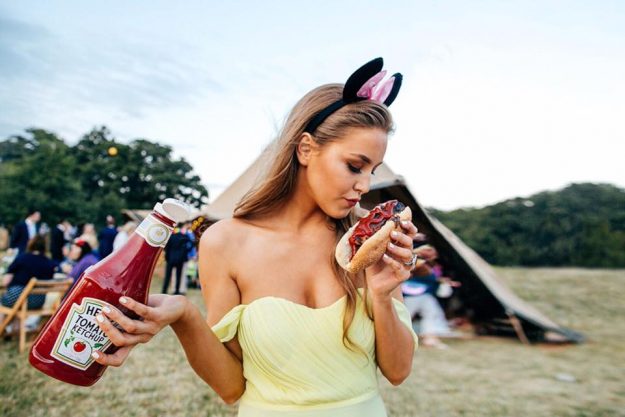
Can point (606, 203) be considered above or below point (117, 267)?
below

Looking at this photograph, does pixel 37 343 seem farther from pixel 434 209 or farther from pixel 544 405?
pixel 434 209

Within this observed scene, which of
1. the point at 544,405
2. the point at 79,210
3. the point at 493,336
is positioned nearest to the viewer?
the point at 544,405

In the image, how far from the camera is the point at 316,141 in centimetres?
170

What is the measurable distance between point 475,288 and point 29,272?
26.2 ft

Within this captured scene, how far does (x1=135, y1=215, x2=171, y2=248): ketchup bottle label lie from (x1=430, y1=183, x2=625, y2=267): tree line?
34975 millimetres

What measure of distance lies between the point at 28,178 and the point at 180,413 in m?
36.3

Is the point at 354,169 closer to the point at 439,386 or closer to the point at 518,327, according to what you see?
the point at 439,386

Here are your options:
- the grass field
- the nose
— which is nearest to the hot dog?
the nose

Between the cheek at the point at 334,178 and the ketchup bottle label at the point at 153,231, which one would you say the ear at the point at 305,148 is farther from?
the ketchup bottle label at the point at 153,231

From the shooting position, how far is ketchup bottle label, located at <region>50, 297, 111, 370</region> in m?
1.22

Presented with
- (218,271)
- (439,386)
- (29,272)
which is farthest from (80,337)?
(29,272)

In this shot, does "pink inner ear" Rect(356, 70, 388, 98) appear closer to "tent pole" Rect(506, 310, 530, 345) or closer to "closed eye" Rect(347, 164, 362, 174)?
"closed eye" Rect(347, 164, 362, 174)

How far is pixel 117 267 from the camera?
4.32ft

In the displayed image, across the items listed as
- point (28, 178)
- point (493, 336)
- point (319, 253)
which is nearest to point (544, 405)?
point (493, 336)
